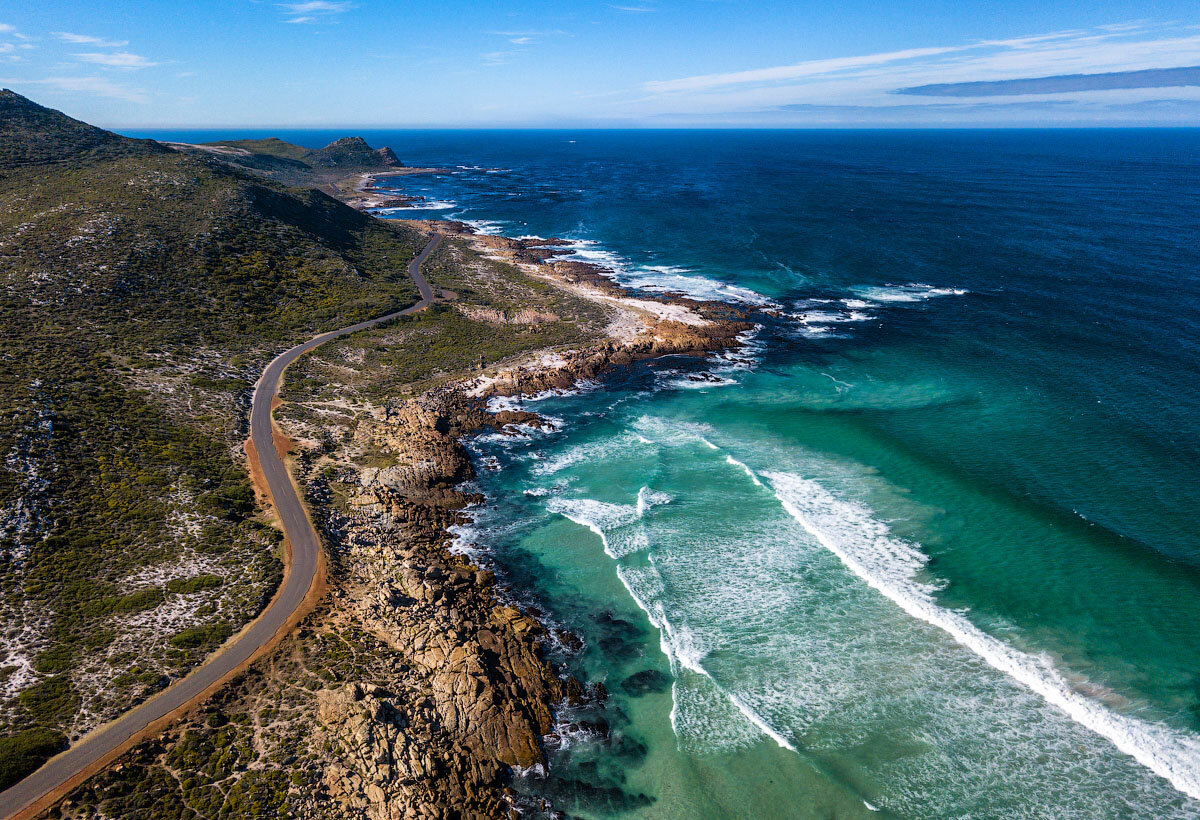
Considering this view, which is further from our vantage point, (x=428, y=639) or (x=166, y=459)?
(x=166, y=459)

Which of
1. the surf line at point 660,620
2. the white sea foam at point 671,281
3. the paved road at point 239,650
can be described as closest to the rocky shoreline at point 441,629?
the paved road at point 239,650

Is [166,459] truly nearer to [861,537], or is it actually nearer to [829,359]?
[861,537]

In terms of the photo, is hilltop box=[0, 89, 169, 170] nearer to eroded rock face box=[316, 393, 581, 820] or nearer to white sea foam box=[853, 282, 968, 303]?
eroded rock face box=[316, 393, 581, 820]

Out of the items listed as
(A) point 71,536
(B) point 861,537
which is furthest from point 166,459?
(B) point 861,537

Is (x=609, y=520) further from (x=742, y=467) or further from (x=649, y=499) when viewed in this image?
(x=742, y=467)

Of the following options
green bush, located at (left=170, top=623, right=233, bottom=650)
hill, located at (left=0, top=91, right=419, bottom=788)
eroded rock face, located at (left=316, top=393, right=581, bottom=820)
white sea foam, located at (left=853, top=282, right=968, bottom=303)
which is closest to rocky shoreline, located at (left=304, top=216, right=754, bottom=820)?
eroded rock face, located at (left=316, top=393, right=581, bottom=820)

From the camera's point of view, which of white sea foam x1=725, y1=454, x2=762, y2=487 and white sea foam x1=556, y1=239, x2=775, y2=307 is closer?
white sea foam x1=725, y1=454, x2=762, y2=487

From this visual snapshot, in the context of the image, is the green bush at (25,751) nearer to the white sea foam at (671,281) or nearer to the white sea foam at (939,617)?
the white sea foam at (939,617)
